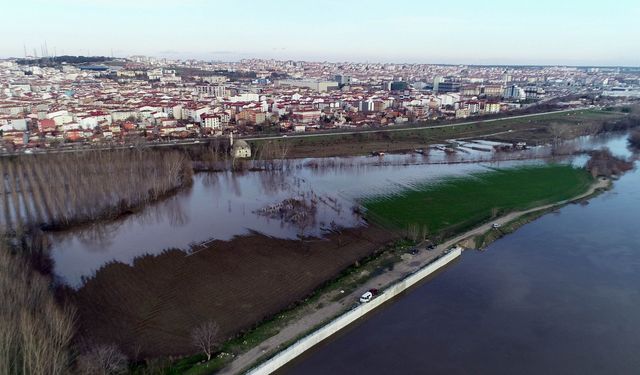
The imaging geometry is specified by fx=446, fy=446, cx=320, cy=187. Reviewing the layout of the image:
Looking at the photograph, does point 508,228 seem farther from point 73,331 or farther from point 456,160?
point 73,331

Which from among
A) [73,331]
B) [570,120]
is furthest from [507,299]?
[570,120]

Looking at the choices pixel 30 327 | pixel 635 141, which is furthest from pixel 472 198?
pixel 635 141

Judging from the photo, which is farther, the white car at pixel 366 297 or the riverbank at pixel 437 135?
the riverbank at pixel 437 135

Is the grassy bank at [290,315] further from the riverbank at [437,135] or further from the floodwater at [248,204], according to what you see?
the riverbank at [437,135]

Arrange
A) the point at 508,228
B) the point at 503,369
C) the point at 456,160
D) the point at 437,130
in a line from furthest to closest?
1. the point at 437,130
2. the point at 456,160
3. the point at 508,228
4. the point at 503,369

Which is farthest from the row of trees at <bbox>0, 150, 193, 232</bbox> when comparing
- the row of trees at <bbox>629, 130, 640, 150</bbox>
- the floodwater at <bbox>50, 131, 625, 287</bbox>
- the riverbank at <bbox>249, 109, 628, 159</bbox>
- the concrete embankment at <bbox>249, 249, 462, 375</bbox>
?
the row of trees at <bbox>629, 130, 640, 150</bbox>

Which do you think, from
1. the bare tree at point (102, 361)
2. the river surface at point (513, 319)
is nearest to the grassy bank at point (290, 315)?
the bare tree at point (102, 361)

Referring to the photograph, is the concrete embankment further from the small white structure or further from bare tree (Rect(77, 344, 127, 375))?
the small white structure
